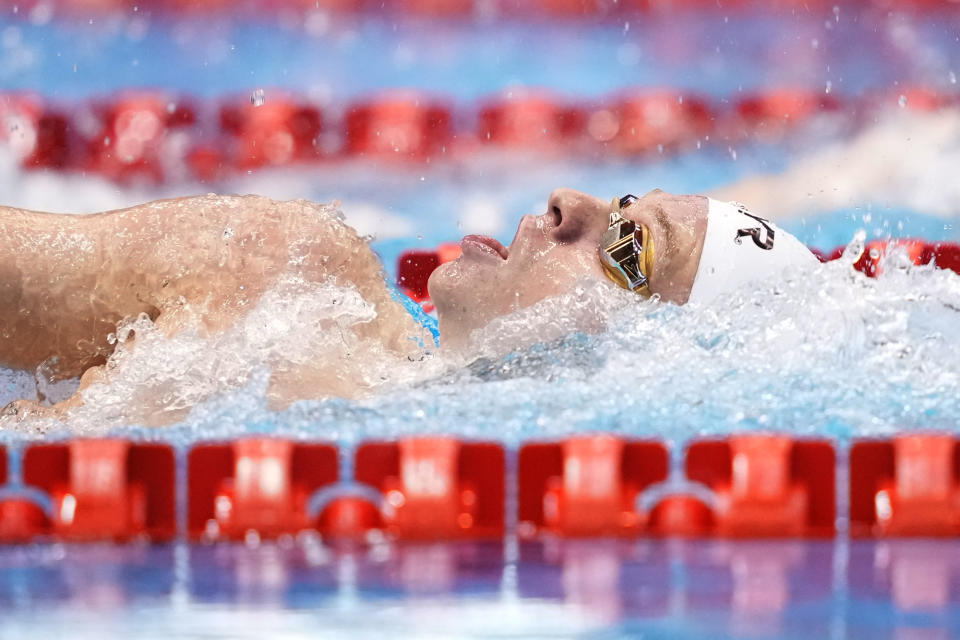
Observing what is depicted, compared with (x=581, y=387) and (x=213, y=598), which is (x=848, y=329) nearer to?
(x=581, y=387)

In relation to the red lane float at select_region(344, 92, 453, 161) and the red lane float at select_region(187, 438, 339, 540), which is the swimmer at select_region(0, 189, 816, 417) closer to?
the red lane float at select_region(187, 438, 339, 540)

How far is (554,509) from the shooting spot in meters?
2.08

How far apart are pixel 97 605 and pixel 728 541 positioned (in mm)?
988

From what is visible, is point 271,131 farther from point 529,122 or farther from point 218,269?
point 218,269

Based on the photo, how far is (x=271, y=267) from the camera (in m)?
2.36

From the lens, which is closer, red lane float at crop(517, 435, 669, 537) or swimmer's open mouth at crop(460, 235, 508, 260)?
red lane float at crop(517, 435, 669, 537)

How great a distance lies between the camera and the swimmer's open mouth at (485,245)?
237cm

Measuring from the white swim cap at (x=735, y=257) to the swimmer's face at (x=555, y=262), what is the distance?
0.02 meters

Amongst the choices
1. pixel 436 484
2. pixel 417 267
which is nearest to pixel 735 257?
pixel 436 484

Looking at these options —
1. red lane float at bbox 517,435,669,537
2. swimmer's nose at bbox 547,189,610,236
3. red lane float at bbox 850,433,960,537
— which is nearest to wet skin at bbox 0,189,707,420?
swimmer's nose at bbox 547,189,610,236

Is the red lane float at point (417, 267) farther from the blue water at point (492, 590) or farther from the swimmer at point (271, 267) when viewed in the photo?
the blue water at point (492, 590)

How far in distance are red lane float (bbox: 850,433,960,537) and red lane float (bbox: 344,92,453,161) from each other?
3.78m

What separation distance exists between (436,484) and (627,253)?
0.60 metres

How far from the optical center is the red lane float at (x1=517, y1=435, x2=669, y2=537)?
201 centimetres
